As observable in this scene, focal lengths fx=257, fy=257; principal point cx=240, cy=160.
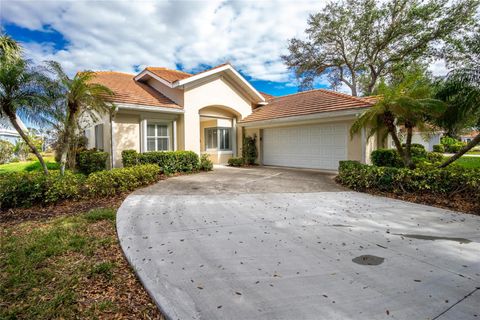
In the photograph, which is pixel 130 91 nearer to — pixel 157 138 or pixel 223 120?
pixel 157 138

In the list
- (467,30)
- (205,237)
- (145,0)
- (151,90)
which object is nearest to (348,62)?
(467,30)

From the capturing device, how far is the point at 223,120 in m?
18.0

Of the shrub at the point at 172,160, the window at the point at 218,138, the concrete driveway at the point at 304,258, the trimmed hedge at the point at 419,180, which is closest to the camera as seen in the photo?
the concrete driveway at the point at 304,258

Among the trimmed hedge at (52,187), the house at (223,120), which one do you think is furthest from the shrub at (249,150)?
the trimmed hedge at (52,187)

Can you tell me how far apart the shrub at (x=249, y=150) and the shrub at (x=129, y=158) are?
7361mm

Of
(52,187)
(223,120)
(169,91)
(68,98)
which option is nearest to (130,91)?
(169,91)

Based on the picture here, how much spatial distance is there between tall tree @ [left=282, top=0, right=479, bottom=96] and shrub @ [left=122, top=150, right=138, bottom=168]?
21778mm

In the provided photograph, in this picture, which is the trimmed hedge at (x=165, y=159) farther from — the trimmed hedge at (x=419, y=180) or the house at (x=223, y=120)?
the trimmed hedge at (x=419, y=180)

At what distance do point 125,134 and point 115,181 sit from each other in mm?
5561

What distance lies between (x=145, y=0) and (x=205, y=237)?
33.5ft

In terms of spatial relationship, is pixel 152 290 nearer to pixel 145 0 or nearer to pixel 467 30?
pixel 145 0

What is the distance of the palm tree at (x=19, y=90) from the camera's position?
7.44 meters

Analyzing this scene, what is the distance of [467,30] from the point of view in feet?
69.2

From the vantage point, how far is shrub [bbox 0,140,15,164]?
20.3 m
